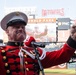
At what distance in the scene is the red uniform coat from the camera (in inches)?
98.2

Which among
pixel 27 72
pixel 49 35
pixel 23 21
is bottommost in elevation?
pixel 49 35

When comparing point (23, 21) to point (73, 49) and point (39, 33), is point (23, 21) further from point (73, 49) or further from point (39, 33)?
point (39, 33)

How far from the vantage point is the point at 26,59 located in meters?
2.57

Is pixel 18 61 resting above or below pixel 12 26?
below

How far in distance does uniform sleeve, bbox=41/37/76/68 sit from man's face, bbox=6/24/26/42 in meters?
0.30

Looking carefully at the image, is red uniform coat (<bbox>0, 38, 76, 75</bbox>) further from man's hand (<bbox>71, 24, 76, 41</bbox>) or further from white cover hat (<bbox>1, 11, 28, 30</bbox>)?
white cover hat (<bbox>1, 11, 28, 30</bbox>)

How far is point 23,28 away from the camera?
2.54m

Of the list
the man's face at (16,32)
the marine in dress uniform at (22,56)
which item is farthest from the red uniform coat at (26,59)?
the man's face at (16,32)

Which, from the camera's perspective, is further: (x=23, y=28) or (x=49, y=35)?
(x=49, y=35)

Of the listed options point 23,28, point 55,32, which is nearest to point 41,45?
point 23,28

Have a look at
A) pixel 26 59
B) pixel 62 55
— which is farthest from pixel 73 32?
pixel 26 59

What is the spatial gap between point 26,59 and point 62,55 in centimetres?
31

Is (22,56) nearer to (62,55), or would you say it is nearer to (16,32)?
(16,32)

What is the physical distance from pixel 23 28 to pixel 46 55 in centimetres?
32
